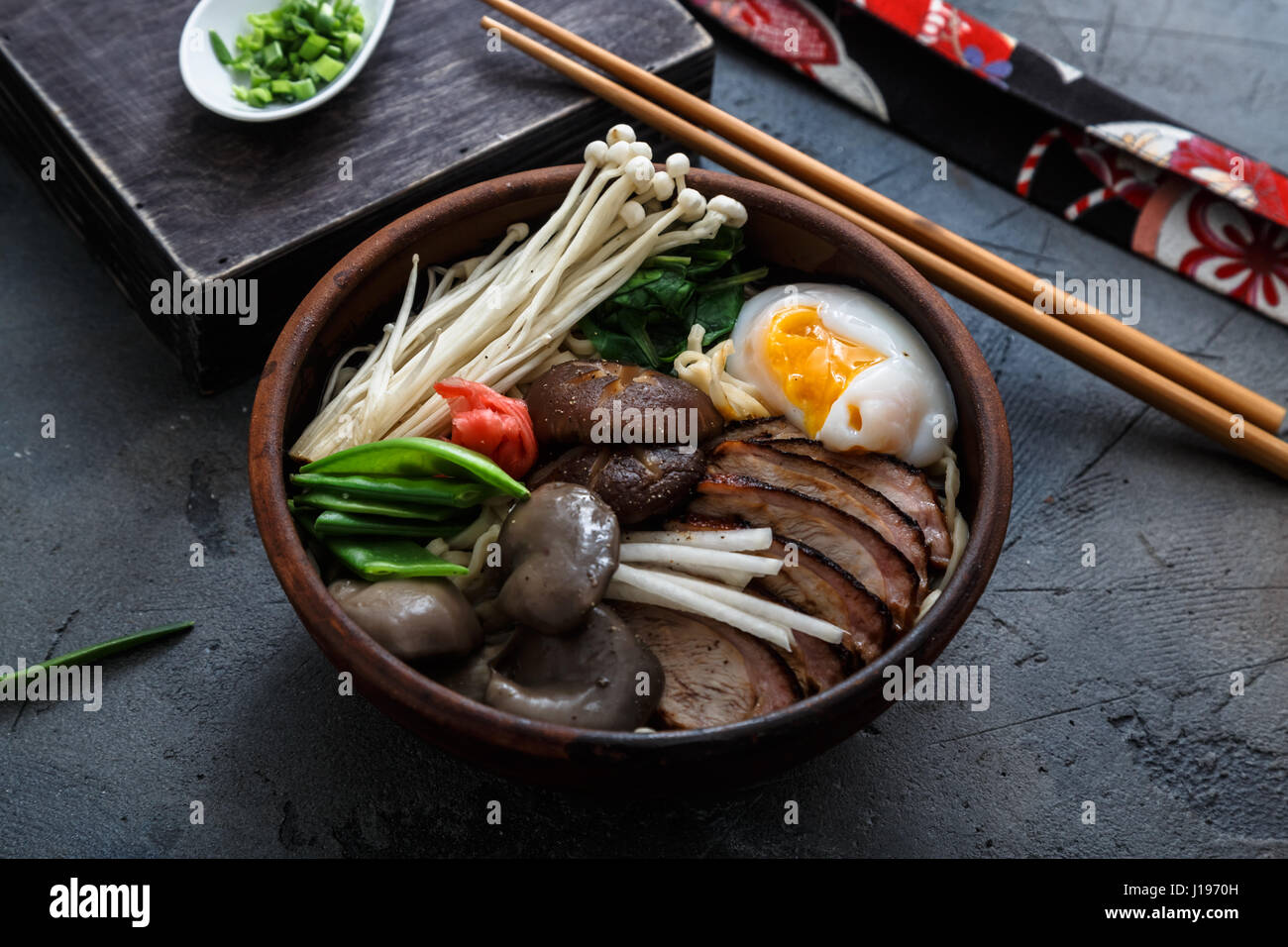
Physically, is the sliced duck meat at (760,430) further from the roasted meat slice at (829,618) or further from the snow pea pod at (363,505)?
the snow pea pod at (363,505)

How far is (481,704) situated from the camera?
237 cm

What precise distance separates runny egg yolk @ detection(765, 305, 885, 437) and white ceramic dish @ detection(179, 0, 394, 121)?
63.0 inches

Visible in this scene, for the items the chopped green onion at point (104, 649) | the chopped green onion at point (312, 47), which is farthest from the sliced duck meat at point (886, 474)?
the chopped green onion at point (312, 47)

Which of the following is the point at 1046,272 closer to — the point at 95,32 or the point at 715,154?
the point at 715,154

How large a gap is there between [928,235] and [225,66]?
2241mm

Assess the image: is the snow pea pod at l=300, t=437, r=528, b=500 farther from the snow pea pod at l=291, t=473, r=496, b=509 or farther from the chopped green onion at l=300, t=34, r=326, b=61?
the chopped green onion at l=300, t=34, r=326, b=61

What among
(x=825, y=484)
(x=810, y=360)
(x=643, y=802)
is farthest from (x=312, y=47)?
(x=643, y=802)

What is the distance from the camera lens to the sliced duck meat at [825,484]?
278 cm

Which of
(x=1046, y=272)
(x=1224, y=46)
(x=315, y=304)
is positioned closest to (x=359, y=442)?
(x=315, y=304)

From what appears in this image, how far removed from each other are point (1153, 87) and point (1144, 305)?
1.08 m

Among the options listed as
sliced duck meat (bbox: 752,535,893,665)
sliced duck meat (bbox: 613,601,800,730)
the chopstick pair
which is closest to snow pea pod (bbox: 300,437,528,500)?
sliced duck meat (bbox: 613,601,800,730)

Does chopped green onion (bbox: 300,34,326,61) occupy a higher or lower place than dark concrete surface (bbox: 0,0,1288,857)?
higher

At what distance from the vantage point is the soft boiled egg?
2926 mm

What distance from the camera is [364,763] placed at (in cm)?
302
